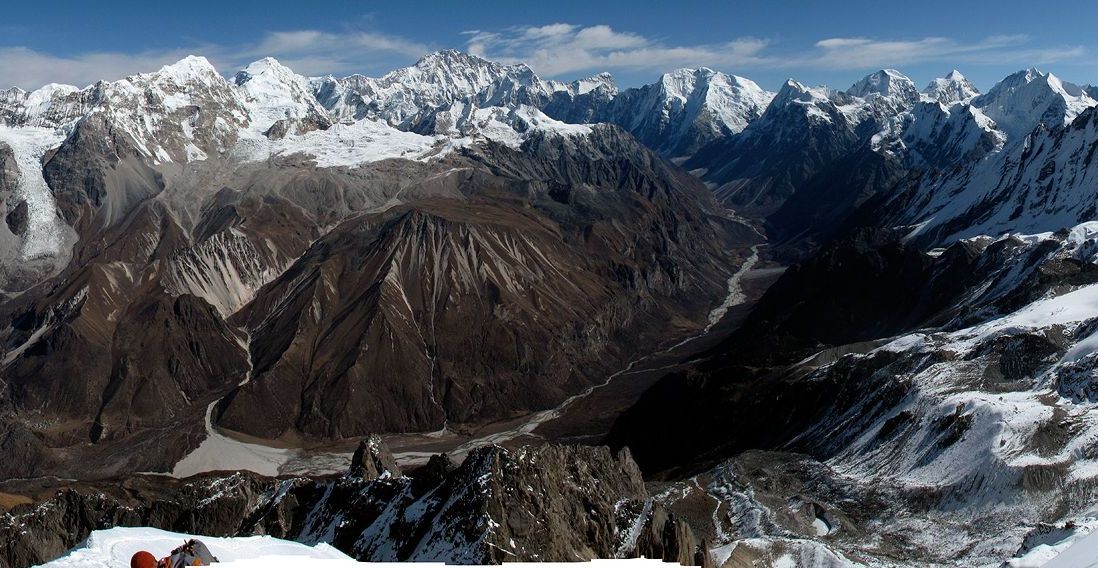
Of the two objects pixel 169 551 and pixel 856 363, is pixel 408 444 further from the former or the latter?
pixel 169 551

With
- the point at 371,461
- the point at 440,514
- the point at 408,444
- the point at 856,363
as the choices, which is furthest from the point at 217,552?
the point at 408,444

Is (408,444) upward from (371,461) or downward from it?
downward

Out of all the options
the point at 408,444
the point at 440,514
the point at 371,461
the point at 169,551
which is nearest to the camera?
the point at 169,551

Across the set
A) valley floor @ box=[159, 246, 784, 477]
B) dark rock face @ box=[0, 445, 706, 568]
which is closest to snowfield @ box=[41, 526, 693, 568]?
dark rock face @ box=[0, 445, 706, 568]

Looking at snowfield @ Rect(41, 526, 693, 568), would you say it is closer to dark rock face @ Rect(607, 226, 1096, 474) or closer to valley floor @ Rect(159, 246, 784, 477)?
dark rock face @ Rect(607, 226, 1096, 474)

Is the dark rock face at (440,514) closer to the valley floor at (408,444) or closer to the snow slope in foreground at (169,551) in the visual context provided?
the snow slope in foreground at (169,551)

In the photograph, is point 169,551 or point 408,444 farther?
point 408,444

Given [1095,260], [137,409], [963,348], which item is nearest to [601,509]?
[963,348]

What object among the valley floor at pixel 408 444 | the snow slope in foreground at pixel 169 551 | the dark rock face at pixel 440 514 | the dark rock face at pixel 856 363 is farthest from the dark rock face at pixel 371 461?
the valley floor at pixel 408 444
